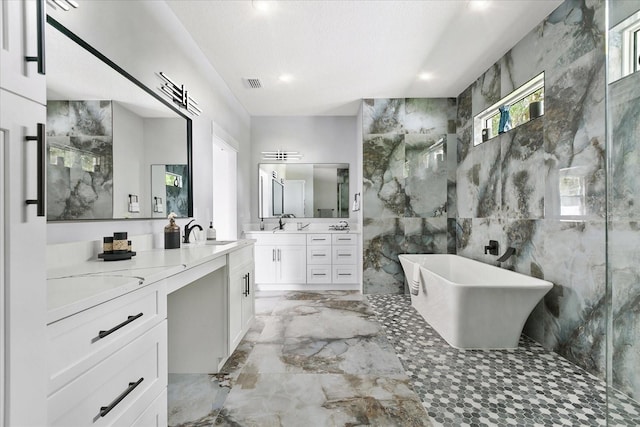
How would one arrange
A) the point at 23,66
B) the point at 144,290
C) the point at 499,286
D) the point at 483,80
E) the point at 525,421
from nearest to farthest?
the point at 23,66 → the point at 144,290 → the point at 525,421 → the point at 499,286 → the point at 483,80

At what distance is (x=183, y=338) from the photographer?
79.8 inches

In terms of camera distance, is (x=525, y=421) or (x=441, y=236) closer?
(x=525, y=421)

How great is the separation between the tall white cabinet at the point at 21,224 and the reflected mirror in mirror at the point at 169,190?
1.48 m

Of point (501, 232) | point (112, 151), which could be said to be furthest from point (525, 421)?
point (112, 151)

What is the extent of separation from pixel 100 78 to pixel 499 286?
2.92m

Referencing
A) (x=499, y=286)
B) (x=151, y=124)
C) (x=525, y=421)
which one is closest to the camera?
(x=525, y=421)

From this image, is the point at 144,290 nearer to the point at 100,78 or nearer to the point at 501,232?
the point at 100,78

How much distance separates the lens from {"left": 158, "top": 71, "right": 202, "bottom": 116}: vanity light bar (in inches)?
84.3

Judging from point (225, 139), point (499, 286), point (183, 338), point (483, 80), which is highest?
point (483, 80)

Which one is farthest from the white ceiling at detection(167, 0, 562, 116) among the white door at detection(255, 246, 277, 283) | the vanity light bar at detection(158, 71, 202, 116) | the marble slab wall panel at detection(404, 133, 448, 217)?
the white door at detection(255, 246, 277, 283)

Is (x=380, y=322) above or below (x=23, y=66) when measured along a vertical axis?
below

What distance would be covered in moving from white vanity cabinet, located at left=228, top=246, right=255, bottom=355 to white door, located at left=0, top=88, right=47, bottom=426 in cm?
148

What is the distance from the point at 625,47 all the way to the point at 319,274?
3.69 m

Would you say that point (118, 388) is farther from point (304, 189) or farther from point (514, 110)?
point (304, 189)
